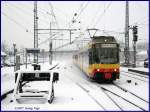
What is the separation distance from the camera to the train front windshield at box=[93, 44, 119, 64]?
919 inches

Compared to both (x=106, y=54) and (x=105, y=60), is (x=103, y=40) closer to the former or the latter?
(x=106, y=54)

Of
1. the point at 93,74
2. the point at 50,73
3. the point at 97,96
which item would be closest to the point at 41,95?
the point at 50,73

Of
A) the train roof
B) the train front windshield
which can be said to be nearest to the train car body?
the train front windshield

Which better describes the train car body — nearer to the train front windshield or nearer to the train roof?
the train front windshield

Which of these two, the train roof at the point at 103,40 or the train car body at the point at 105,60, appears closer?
the train car body at the point at 105,60

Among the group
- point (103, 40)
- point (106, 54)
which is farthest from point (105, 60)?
→ point (103, 40)

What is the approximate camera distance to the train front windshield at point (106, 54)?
2334 cm

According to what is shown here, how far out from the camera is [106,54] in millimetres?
23375

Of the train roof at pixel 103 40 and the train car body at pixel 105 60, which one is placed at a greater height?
the train roof at pixel 103 40

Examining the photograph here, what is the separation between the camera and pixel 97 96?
16781 millimetres

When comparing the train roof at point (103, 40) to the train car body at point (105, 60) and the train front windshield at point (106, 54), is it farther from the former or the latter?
the train front windshield at point (106, 54)

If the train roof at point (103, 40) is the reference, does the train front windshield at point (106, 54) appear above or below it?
below

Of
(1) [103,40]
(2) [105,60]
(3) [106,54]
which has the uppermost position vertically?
(1) [103,40]

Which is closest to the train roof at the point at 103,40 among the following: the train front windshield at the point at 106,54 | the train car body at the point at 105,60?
the train car body at the point at 105,60
